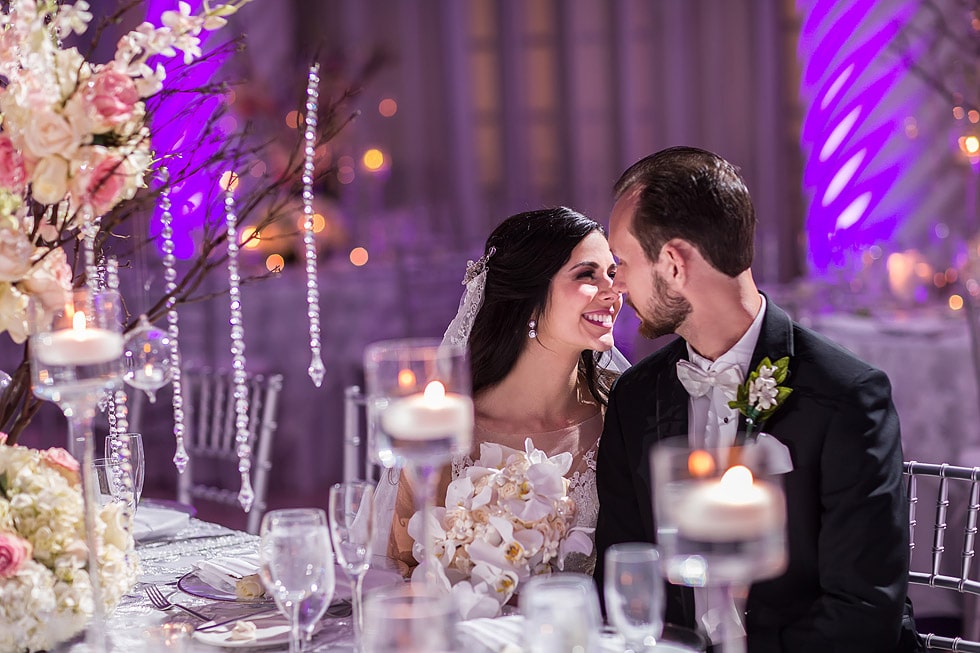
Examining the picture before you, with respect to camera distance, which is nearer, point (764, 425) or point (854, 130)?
point (764, 425)

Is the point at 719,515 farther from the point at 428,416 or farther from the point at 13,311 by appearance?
the point at 13,311

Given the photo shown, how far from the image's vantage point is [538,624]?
142 centimetres

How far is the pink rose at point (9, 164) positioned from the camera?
1745mm

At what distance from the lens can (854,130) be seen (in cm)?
757

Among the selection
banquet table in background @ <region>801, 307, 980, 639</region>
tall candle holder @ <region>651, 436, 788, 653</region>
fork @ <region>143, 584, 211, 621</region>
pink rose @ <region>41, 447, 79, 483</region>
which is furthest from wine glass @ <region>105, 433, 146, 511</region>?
banquet table in background @ <region>801, 307, 980, 639</region>

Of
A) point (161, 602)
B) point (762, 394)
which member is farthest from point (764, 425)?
point (161, 602)

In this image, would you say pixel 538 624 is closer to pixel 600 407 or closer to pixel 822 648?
pixel 822 648

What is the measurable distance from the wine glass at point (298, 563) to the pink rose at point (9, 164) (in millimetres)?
636

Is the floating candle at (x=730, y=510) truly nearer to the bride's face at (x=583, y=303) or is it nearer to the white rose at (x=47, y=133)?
the white rose at (x=47, y=133)

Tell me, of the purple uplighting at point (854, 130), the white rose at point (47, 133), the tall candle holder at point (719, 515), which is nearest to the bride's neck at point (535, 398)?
the white rose at point (47, 133)

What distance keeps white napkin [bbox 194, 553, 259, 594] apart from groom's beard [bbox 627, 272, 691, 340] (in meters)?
0.93

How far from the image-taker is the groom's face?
7.77 ft

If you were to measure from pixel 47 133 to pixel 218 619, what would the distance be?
2.96 feet

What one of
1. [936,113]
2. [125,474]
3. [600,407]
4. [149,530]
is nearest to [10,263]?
[125,474]
